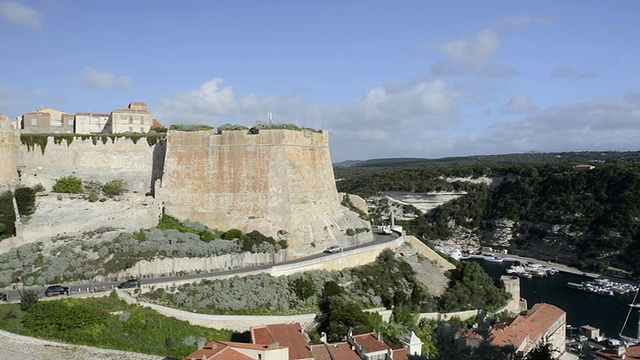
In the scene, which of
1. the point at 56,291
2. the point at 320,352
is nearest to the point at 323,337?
the point at 320,352

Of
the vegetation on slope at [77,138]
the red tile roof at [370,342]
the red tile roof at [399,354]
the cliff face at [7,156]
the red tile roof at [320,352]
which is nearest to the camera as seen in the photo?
→ the red tile roof at [320,352]

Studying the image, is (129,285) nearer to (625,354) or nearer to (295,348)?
(295,348)

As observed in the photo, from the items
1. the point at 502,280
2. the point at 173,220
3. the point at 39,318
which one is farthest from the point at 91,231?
the point at 502,280

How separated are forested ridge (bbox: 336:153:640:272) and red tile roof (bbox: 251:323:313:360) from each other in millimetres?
50741

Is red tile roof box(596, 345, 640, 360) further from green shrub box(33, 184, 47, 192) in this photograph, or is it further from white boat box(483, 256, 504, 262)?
white boat box(483, 256, 504, 262)

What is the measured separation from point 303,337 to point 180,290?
21.4 ft

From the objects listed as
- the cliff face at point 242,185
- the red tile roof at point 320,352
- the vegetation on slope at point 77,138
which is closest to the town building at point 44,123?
the vegetation on slope at point 77,138

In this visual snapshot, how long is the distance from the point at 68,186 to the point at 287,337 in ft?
60.5

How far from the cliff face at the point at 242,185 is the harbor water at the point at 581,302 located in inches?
930

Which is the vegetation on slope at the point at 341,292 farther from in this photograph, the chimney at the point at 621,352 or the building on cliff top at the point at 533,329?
the chimney at the point at 621,352

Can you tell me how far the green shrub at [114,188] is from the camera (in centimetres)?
3519

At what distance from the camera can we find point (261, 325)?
89.1 ft

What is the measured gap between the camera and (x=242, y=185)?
Result: 36.0 metres

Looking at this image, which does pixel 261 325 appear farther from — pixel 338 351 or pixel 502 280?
pixel 502 280
